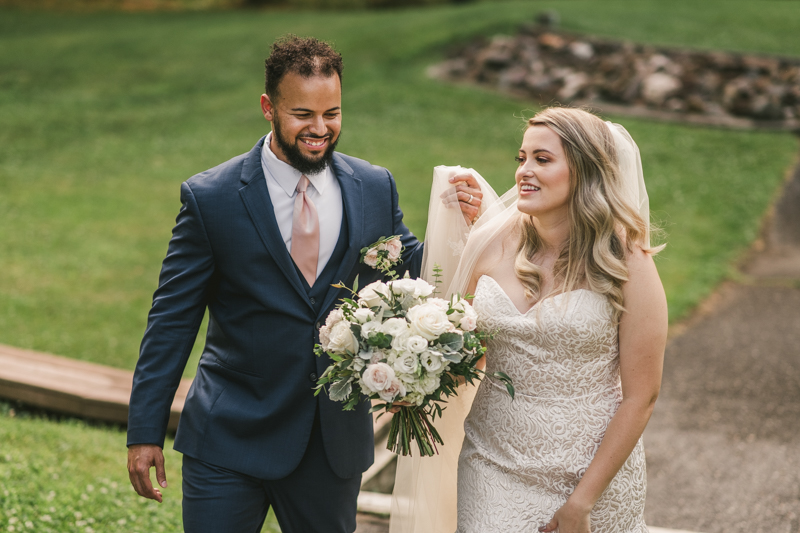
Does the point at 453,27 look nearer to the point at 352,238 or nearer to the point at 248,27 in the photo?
the point at 248,27

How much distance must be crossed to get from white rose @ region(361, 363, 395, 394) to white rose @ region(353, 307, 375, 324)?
192mm

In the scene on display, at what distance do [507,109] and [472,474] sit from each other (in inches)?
612

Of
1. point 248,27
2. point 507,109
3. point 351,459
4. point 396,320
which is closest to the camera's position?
point 396,320

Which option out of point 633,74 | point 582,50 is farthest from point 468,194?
point 582,50

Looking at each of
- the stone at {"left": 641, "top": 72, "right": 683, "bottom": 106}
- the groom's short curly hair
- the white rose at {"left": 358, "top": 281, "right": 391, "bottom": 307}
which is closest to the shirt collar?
the groom's short curly hair

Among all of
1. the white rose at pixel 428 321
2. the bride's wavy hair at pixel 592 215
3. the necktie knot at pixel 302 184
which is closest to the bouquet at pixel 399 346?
the white rose at pixel 428 321

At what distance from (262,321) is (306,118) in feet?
2.73

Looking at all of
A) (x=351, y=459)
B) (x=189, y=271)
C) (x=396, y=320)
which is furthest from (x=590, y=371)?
(x=189, y=271)

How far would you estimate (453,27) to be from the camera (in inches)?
942

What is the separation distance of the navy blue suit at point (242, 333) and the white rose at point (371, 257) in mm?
63

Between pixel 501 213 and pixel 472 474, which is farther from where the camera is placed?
pixel 501 213

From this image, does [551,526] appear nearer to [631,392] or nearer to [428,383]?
[631,392]

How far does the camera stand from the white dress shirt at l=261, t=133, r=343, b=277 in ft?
10.7

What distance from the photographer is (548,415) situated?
3.13 metres
